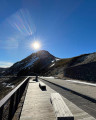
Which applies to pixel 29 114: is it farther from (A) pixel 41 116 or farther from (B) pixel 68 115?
(B) pixel 68 115

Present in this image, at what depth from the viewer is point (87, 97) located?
7.18 meters

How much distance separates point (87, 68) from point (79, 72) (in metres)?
2.61

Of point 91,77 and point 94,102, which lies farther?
point 91,77

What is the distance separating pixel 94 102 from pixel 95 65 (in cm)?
1560

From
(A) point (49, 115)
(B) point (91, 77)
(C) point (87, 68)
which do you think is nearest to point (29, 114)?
(A) point (49, 115)

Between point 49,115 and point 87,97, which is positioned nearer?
point 49,115

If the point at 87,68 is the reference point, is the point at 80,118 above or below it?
below

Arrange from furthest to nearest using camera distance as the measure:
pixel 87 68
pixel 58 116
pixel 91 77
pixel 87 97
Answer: pixel 87 68 → pixel 91 77 → pixel 87 97 → pixel 58 116

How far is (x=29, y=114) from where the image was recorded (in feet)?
14.6

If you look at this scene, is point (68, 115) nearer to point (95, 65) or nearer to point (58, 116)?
point (58, 116)

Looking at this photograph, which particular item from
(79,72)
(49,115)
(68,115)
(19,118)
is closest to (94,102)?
(49,115)

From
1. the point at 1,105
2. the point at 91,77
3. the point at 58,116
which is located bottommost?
the point at 58,116

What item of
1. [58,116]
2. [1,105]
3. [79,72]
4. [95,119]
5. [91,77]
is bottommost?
[95,119]

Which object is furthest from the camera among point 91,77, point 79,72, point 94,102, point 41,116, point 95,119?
point 79,72
